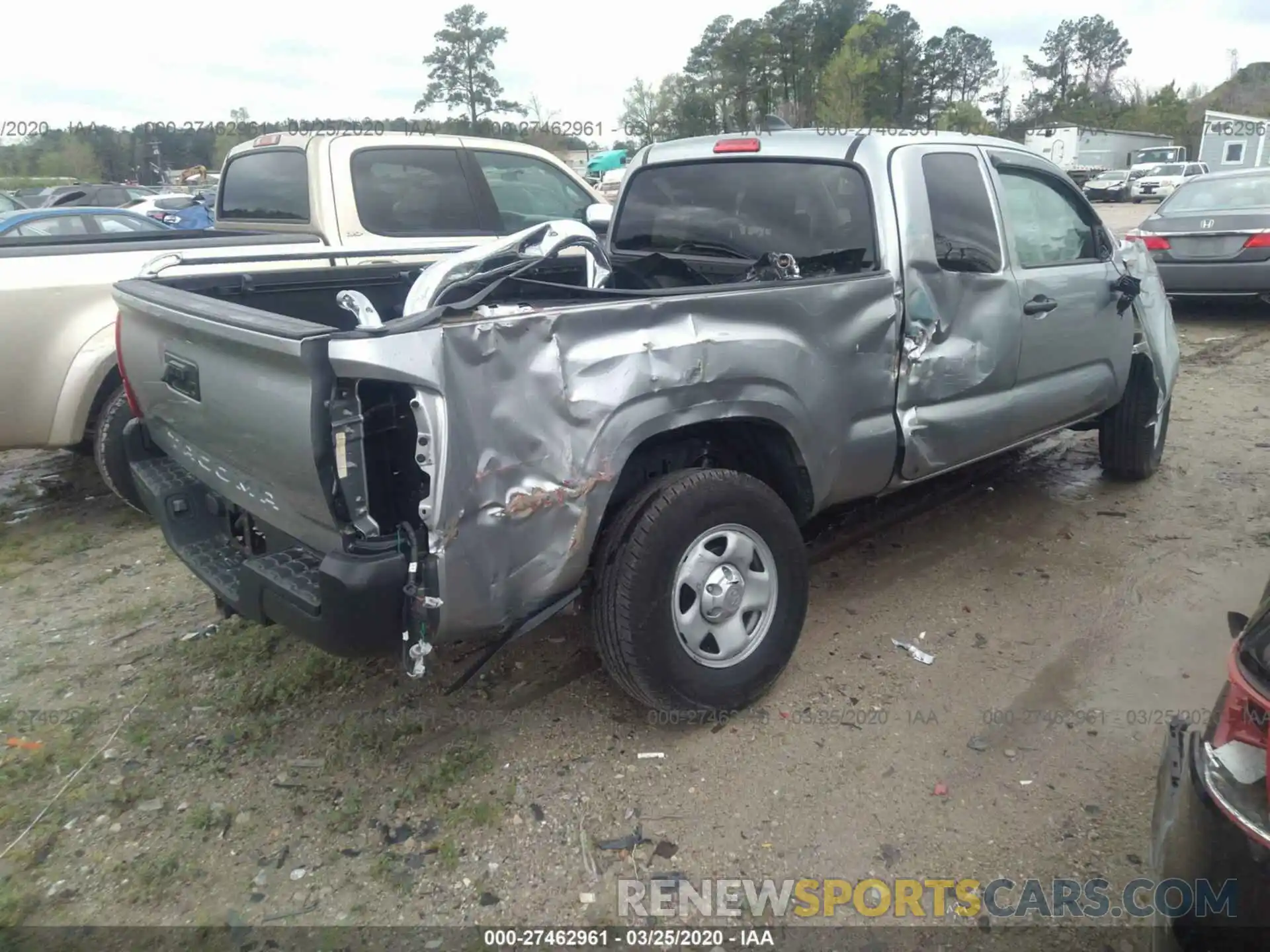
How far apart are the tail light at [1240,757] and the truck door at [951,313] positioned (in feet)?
6.42

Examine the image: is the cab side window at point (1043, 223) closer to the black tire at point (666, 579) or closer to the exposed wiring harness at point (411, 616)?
the black tire at point (666, 579)

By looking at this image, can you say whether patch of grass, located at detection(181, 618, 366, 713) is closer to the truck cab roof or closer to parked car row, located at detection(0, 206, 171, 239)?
the truck cab roof

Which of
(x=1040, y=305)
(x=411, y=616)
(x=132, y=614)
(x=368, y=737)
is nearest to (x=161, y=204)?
Result: (x=132, y=614)

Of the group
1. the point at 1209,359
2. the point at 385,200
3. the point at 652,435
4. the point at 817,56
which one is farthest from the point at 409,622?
the point at 817,56

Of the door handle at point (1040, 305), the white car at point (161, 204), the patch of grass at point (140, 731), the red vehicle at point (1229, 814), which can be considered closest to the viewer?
the red vehicle at point (1229, 814)

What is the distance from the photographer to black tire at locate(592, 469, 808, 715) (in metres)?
2.76

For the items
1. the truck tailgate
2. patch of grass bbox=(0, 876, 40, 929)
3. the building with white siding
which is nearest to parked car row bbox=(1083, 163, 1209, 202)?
the building with white siding

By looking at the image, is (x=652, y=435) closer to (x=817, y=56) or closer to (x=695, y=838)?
(x=695, y=838)

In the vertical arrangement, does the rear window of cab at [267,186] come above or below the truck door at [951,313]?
above

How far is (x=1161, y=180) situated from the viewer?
34312 mm

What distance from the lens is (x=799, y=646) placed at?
144 inches

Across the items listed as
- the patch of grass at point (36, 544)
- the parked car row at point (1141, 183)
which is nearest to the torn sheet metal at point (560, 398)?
the patch of grass at point (36, 544)

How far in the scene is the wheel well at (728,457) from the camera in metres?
2.95

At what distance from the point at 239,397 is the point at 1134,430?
459 centimetres
